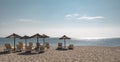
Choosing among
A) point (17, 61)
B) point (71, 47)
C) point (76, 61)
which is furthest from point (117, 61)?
point (71, 47)

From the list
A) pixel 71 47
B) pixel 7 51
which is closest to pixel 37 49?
pixel 7 51

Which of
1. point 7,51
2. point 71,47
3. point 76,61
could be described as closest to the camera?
point 76,61

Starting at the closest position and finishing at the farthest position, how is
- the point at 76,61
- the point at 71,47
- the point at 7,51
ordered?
the point at 76,61, the point at 7,51, the point at 71,47

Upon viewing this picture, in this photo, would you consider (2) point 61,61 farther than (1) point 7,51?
No

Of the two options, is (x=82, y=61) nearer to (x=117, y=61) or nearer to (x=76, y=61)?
(x=76, y=61)

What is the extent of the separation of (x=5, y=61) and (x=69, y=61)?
473cm

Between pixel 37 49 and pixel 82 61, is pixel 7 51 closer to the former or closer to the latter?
pixel 37 49

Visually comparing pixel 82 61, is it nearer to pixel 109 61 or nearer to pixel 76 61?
pixel 76 61

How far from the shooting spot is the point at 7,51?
1945 centimetres

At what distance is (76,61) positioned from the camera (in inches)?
526

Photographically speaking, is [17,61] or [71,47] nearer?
[17,61]

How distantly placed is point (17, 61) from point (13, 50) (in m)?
6.99

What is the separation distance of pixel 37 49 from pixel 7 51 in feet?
10.5

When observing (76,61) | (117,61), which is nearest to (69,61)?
(76,61)
